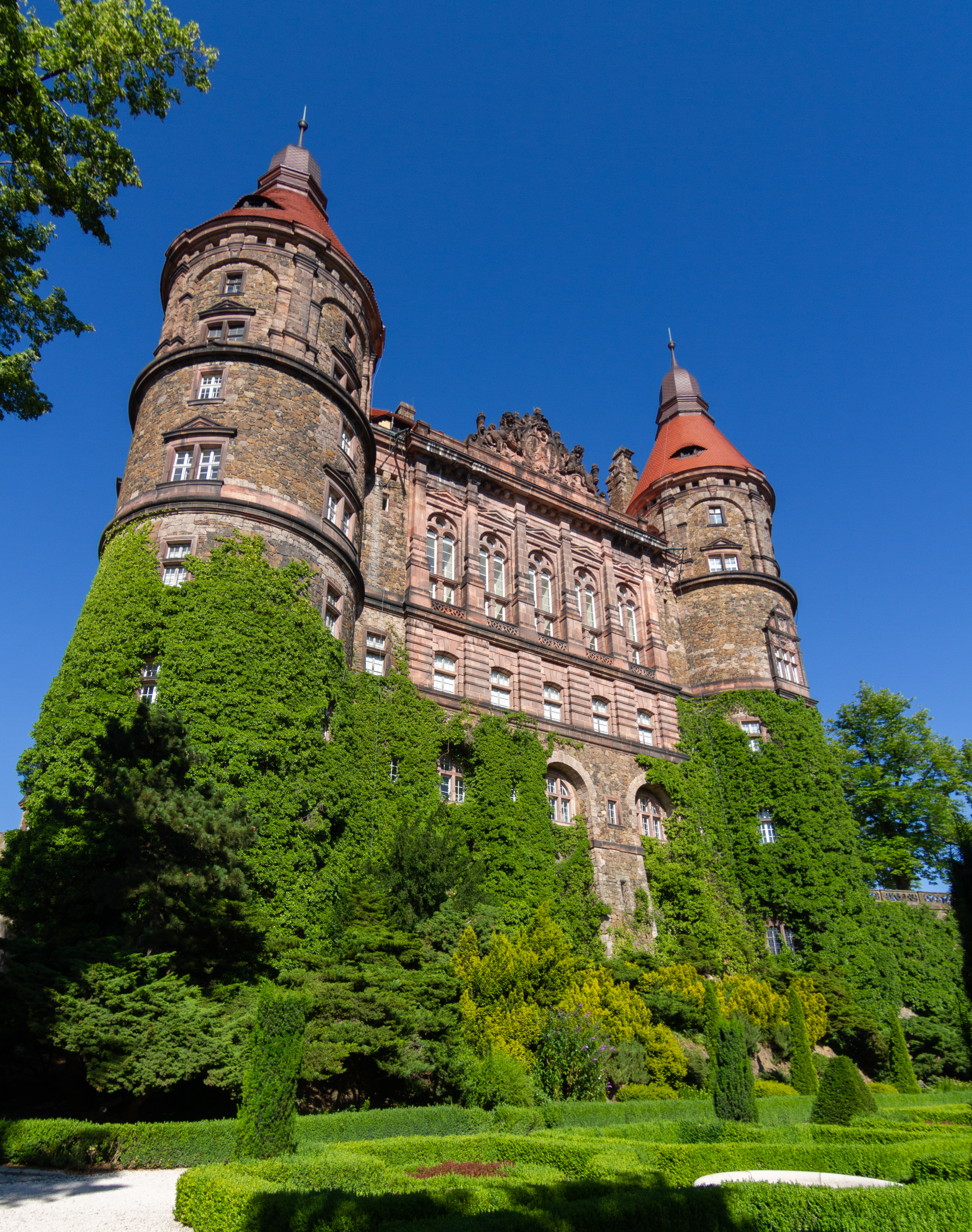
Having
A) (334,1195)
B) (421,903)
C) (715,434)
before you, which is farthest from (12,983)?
(715,434)

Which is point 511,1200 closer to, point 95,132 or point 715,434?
point 95,132

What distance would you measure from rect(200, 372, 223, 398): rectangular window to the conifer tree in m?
22.0

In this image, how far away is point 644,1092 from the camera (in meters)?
20.8

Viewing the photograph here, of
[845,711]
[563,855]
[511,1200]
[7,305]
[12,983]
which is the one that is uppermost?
[845,711]

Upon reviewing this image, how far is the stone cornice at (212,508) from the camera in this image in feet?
75.0

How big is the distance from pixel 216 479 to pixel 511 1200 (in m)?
19.2

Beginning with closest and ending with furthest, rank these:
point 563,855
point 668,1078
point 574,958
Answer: point 574,958
point 668,1078
point 563,855

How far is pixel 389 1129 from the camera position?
15102mm

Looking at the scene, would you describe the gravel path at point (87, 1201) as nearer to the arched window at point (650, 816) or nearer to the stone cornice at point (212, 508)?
the stone cornice at point (212, 508)

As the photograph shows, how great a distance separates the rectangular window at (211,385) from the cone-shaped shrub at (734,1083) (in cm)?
2223

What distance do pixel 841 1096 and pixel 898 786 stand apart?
92.3 feet

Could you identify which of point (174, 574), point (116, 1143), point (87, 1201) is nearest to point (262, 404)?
point (174, 574)

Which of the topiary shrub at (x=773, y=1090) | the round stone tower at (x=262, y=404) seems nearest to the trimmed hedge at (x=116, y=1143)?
the round stone tower at (x=262, y=404)

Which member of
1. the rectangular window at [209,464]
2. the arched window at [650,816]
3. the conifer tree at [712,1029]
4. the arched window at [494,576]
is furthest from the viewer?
the arched window at [494,576]
